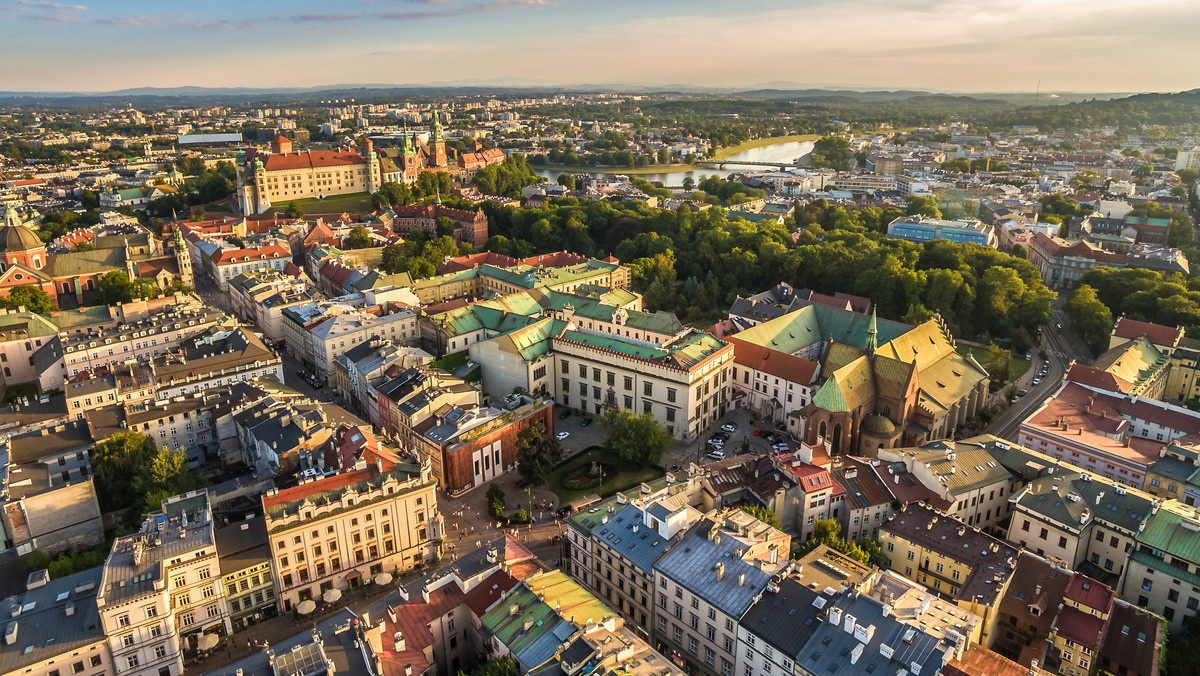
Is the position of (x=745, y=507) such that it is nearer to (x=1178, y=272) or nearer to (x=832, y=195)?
(x=1178, y=272)

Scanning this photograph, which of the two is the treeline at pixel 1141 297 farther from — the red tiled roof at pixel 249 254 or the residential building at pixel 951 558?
the red tiled roof at pixel 249 254

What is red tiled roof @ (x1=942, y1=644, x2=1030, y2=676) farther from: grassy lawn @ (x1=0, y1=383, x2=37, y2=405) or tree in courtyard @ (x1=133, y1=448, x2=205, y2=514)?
grassy lawn @ (x1=0, y1=383, x2=37, y2=405)

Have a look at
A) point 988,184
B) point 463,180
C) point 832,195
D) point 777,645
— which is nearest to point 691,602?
point 777,645

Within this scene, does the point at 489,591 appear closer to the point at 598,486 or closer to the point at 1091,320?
the point at 598,486

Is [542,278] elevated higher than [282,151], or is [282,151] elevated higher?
[282,151]

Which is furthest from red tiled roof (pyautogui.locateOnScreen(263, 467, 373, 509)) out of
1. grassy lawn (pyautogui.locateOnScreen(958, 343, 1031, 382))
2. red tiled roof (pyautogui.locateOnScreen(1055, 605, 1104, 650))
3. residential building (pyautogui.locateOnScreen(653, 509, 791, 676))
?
grassy lawn (pyautogui.locateOnScreen(958, 343, 1031, 382))

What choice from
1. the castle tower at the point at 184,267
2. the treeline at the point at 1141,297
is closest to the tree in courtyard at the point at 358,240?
the castle tower at the point at 184,267
